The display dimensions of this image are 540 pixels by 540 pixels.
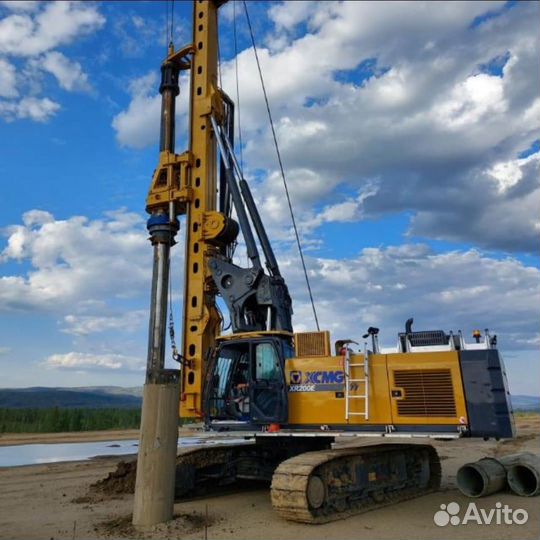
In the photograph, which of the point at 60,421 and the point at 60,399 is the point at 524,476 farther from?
the point at 60,399

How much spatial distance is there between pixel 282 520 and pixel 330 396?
2.16 metres

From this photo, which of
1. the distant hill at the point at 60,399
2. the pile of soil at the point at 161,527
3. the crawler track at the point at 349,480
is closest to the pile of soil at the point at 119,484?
the pile of soil at the point at 161,527

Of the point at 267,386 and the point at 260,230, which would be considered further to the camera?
the point at 260,230

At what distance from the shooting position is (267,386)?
9664 millimetres

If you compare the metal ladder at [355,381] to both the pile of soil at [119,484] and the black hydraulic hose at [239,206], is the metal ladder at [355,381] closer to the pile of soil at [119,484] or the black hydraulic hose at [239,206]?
the black hydraulic hose at [239,206]

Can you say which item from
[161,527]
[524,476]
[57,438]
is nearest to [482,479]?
[524,476]

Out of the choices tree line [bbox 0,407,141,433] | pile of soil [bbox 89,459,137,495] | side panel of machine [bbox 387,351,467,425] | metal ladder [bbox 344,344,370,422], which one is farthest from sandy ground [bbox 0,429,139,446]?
side panel of machine [bbox 387,351,467,425]

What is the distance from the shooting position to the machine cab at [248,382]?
9.59 m

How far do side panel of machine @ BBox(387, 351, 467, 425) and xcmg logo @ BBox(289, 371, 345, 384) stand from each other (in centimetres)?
90

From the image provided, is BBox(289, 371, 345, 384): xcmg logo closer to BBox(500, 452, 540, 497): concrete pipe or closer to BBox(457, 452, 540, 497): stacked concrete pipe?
BBox(457, 452, 540, 497): stacked concrete pipe

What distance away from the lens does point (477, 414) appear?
8.44 metres

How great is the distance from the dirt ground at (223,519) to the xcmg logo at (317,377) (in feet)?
7.41

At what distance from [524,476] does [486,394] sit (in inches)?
161

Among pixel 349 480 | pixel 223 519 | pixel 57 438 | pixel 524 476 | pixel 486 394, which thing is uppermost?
pixel 486 394
